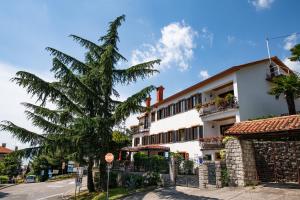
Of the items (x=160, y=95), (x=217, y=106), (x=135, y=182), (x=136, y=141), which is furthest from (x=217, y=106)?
(x=136, y=141)

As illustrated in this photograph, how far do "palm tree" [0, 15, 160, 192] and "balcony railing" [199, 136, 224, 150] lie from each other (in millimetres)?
8804

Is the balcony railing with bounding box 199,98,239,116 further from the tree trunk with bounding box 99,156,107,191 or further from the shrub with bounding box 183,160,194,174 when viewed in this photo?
the tree trunk with bounding box 99,156,107,191

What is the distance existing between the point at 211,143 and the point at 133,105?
965 centimetres

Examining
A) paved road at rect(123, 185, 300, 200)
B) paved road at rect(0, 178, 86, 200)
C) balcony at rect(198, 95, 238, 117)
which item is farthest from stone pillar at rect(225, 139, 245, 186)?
paved road at rect(0, 178, 86, 200)

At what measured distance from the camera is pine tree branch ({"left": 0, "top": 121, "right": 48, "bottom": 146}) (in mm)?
15570

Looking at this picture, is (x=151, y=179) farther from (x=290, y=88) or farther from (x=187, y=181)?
(x=290, y=88)

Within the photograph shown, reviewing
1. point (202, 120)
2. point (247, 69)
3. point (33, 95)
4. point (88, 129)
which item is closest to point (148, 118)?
point (202, 120)

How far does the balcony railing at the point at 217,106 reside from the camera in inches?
879

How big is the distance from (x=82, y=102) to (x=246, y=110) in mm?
13619

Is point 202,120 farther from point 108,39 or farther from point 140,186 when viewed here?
point 108,39

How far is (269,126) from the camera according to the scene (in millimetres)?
13406

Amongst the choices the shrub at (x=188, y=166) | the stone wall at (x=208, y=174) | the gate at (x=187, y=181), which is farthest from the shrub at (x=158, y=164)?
the stone wall at (x=208, y=174)

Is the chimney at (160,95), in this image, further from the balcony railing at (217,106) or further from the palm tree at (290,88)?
the palm tree at (290,88)

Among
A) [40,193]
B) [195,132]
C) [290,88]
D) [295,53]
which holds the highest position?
[295,53]
